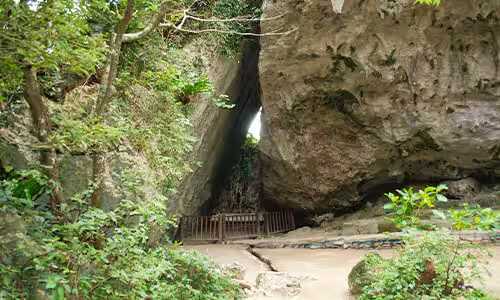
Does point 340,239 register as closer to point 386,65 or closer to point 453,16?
point 386,65

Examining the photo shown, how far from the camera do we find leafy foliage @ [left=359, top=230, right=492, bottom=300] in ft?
11.3

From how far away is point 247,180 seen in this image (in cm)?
1430

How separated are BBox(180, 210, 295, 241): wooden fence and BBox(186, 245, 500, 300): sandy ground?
1.29m

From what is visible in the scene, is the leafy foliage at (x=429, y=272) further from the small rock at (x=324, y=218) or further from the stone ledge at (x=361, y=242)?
the small rock at (x=324, y=218)

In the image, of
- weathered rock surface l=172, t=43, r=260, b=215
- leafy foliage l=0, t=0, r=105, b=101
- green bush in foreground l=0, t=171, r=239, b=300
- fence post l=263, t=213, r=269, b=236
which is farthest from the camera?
fence post l=263, t=213, r=269, b=236

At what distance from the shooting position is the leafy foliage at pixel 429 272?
343 centimetres

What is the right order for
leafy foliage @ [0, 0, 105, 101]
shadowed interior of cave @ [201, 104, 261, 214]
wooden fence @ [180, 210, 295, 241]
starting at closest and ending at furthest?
leafy foliage @ [0, 0, 105, 101]
wooden fence @ [180, 210, 295, 241]
shadowed interior of cave @ [201, 104, 261, 214]

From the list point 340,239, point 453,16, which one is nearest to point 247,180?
point 340,239

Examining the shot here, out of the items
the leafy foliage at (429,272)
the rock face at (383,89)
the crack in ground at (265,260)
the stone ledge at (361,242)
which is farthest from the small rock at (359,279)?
the rock face at (383,89)

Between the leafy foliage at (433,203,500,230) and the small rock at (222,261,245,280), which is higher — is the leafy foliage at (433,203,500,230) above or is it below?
above

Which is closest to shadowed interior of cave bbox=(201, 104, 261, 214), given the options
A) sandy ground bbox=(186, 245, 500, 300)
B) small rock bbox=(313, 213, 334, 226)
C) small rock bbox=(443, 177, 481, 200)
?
small rock bbox=(313, 213, 334, 226)

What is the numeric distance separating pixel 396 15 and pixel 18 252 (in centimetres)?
925

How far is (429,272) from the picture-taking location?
11.9 feet

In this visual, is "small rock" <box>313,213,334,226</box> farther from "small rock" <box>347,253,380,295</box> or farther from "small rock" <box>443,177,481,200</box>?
"small rock" <box>347,253,380,295</box>
